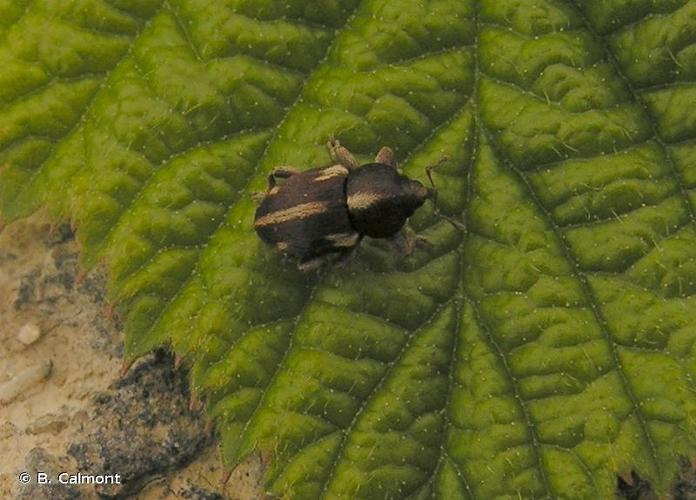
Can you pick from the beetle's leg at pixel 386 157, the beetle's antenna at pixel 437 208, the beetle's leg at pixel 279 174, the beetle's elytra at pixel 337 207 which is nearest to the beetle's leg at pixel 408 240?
the beetle's elytra at pixel 337 207

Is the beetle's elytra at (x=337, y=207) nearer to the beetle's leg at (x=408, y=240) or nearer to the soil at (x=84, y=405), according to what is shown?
the beetle's leg at (x=408, y=240)

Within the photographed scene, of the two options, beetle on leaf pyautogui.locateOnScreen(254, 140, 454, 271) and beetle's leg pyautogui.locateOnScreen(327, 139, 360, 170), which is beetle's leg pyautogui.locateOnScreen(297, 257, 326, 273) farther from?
beetle's leg pyautogui.locateOnScreen(327, 139, 360, 170)

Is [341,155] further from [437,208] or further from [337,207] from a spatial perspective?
[437,208]

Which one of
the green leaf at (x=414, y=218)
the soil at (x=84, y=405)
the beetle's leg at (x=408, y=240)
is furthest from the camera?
the soil at (x=84, y=405)

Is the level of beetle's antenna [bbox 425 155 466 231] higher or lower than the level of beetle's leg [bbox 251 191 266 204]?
lower

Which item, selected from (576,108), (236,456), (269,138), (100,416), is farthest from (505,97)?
(100,416)

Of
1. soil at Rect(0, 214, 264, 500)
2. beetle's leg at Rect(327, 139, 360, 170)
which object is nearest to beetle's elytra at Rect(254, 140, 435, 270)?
beetle's leg at Rect(327, 139, 360, 170)
